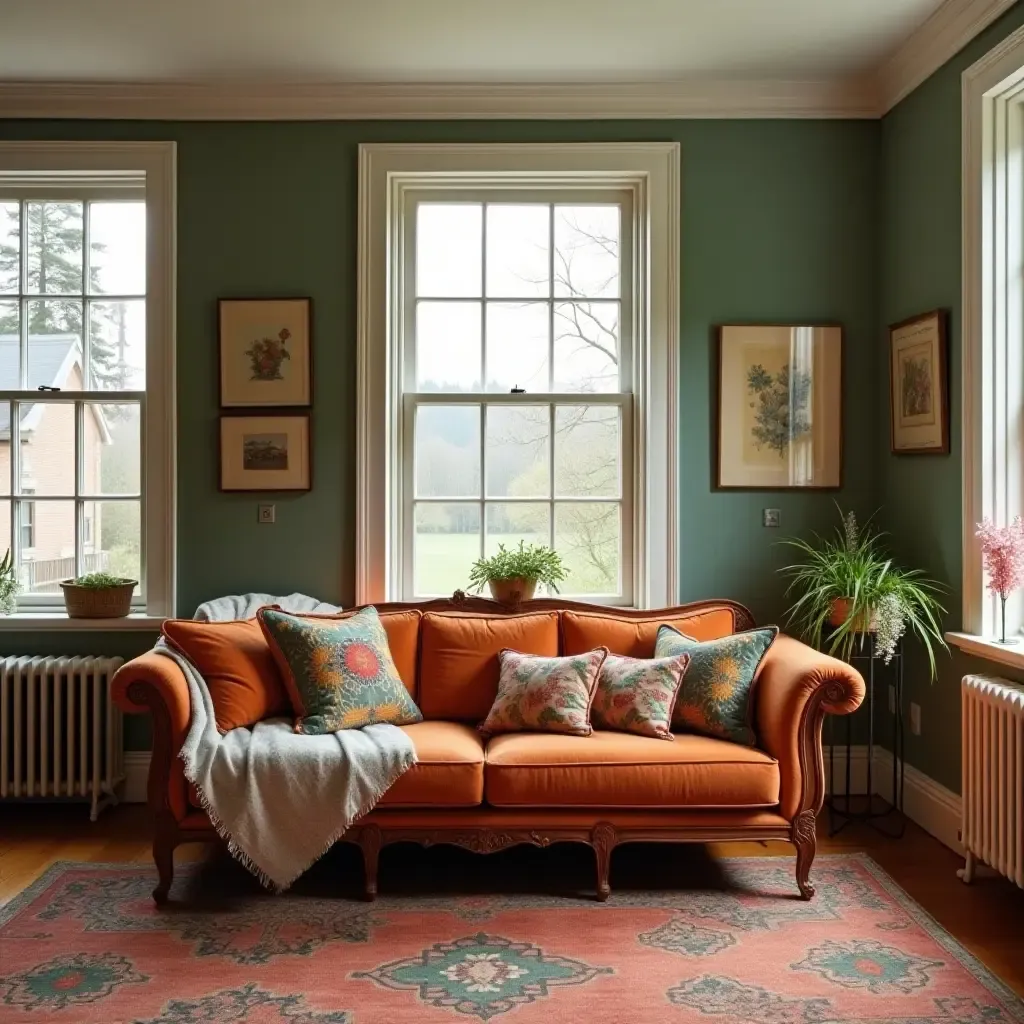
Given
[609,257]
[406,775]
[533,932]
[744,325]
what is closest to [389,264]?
[609,257]

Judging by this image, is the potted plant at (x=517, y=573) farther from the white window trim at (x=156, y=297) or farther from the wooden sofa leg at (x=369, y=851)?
the white window trim at (x=156, y=297)

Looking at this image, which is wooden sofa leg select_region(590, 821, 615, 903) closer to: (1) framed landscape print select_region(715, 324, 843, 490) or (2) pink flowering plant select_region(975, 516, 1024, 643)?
(2) pink flowering plant select_region(975, 516, 1024, 643)

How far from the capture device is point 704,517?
442 centimetres

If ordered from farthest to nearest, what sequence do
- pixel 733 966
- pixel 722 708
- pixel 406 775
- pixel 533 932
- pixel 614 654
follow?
pixel 614 654, pixel 722 708, pixel 406 775, pixel 533 932, pixel 733 966

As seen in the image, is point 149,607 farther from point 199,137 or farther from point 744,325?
point 744,325

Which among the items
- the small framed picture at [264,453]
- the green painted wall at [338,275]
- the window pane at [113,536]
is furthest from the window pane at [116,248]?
the window pane at [113,536]

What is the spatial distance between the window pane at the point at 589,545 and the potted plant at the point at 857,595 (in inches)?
29.6

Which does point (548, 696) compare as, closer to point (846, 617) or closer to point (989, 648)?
point (846, 617)

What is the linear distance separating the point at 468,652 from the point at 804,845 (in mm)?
1404

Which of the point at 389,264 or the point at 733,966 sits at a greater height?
the point at 389,264

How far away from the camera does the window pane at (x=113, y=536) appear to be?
14.7ft

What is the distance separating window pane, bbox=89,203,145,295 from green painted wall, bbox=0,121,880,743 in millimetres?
261

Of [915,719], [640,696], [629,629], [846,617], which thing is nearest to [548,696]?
[640,696]

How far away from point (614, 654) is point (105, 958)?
203cm
